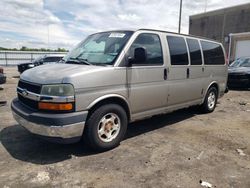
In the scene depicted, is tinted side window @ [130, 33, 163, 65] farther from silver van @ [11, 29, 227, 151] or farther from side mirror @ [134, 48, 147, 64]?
side mirror @ [134, 48, 147, 64]

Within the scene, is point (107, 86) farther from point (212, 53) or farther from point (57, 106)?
point (212, 53)

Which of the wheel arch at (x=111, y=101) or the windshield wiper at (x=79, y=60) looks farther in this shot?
the windshield wiper at (x=79, y=60)

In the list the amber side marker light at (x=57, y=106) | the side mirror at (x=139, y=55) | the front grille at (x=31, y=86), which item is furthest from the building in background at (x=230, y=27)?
the amber side marker light at (x=57, y=106)

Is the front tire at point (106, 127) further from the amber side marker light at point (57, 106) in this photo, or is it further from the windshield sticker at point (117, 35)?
the windshield sticker at point (117, 35)

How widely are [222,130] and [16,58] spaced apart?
2636 centimetres

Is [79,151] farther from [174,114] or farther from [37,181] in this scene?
[174,114]

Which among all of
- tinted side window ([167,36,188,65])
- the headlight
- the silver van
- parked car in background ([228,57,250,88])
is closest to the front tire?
the silver van

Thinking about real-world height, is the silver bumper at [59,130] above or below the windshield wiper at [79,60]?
below

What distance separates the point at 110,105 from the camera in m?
3.95

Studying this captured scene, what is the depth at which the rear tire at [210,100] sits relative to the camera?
659 cm

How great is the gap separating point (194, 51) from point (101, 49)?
2.52 metres

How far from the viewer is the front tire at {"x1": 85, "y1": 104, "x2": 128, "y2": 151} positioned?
3736 millimetres

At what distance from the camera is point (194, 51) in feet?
19.0

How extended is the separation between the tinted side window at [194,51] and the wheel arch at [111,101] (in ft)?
7.60
